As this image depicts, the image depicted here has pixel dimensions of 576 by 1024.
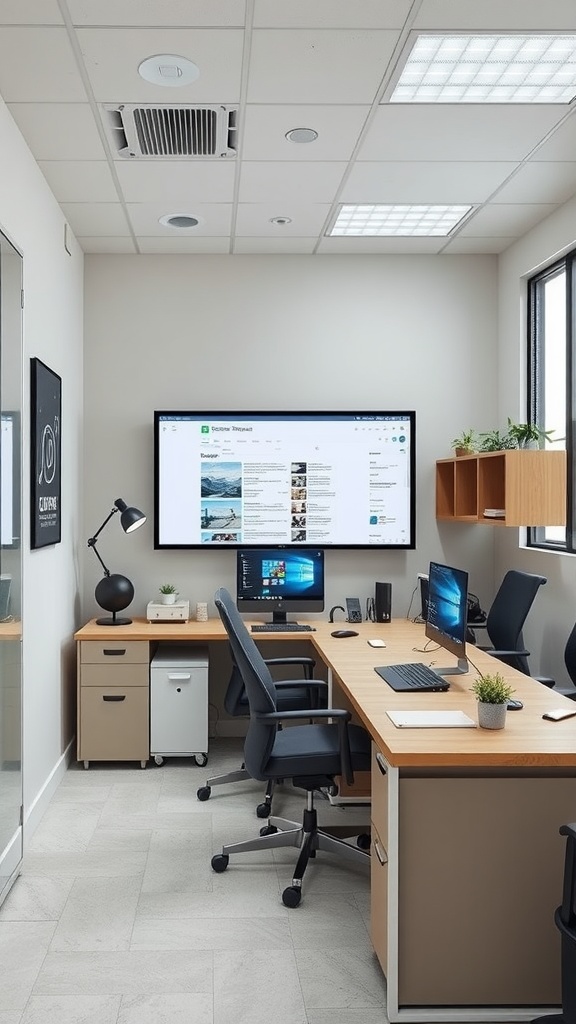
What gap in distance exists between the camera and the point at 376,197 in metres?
4.17

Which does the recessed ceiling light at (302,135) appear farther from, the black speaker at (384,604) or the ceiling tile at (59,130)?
the black speaker at (384,604)

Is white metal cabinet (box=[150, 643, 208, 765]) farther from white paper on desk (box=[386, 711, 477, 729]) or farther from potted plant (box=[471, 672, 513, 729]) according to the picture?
potted plant (box=[471, 672, 513, 729])

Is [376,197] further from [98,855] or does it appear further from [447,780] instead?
[98,855]

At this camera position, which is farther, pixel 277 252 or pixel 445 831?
pixel 277 252

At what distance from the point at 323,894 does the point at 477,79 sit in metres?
3.00

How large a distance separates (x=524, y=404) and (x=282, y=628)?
187cm

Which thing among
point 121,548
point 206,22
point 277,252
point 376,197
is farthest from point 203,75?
point 121,548

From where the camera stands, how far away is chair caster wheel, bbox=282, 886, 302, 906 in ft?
9.70

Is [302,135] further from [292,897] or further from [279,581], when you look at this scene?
[292,897]

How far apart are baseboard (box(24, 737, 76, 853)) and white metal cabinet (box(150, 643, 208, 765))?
1.53ft

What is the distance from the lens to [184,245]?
491 centimetres

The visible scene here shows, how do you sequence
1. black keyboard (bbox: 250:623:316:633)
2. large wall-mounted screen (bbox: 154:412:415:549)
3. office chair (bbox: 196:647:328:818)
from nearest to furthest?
office chair (bbox: 196:647:328:818) → black keyboard (bbox: 250:623:316:633) → large wall-mounted screen (bbox: 154:412:415:549)

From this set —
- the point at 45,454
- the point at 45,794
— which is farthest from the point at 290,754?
the point at 45,454

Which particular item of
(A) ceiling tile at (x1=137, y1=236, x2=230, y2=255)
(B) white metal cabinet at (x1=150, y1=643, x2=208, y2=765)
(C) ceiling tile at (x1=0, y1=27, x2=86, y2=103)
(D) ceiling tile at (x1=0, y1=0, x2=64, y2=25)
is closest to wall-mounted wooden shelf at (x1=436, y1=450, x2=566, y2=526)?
(B) white metal cabinet at (x1=150, y1=643, x2=208, y2=765)
